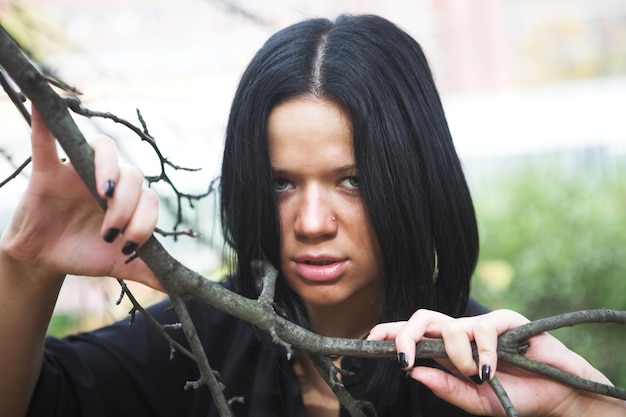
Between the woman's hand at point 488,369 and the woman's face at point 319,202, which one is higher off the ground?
the woman's face at point 319,202

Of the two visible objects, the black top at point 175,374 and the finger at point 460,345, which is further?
the black top at point 175,374

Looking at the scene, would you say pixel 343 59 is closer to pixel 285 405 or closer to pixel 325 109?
pixel 325 109

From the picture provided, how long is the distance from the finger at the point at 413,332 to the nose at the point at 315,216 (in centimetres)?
28

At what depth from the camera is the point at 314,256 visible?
1.48 meters

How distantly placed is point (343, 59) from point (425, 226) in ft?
1.19

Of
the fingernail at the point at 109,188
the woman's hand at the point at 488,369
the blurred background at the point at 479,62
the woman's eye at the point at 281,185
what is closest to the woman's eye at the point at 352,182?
the woman's eye at the point at 281,185

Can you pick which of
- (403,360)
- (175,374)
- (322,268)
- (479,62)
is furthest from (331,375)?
(479,62)

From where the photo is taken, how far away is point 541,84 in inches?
414

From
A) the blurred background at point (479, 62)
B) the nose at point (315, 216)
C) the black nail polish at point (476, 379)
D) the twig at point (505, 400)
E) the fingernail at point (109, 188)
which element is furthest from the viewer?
the blurred background at point (479, 62)

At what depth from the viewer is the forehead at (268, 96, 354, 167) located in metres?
1.47

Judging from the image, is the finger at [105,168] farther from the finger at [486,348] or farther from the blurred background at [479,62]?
the blurred background at [479,62]

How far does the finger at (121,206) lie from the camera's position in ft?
3.44

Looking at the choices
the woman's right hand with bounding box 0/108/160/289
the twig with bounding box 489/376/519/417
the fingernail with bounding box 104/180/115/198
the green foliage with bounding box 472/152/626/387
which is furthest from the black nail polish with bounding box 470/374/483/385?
the green foliage with bounding box 472/152/626/387

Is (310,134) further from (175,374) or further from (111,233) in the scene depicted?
(175,374)
